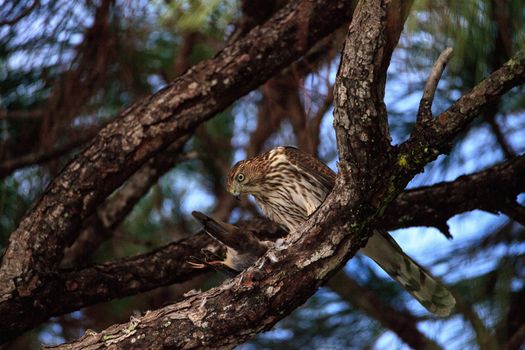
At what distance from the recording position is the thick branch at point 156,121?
12.8ft

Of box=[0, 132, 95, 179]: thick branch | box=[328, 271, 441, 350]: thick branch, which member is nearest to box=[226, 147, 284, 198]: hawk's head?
box=[328, 271, 441, 350]: thick branch

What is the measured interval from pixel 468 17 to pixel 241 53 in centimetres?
154

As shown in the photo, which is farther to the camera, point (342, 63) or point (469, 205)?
point (469, 205)

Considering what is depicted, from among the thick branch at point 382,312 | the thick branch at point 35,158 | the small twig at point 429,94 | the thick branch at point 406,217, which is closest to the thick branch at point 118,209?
the thick branch at point 35,158

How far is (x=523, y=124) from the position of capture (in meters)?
4.72

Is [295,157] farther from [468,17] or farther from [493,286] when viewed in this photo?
[468,17]

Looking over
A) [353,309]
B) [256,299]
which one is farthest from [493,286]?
[256,299]

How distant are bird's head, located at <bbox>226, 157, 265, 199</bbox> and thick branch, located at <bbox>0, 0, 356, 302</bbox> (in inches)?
17.9

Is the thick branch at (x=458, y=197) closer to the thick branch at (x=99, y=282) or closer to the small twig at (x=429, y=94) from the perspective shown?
the thick branch at (x=99, y=282)

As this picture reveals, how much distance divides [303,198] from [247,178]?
1.15ft

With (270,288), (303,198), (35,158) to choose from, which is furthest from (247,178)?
(270,288)

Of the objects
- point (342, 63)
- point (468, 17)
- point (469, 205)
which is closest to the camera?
point (468, 17)

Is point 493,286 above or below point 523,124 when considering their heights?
below

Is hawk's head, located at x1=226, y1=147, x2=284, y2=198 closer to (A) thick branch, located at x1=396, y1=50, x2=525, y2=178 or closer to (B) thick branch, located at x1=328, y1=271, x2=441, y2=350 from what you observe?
(B) thick branch, located at x1=328, y1=271, x2=441, y2=350
